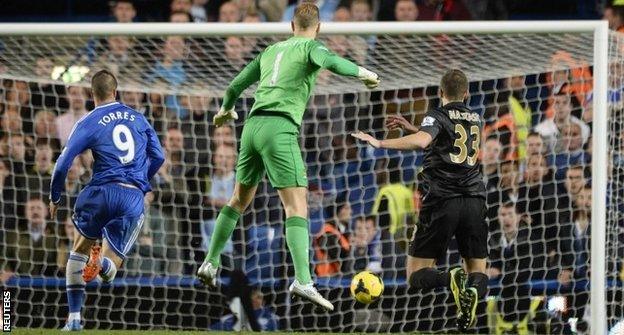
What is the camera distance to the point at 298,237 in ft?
30.8

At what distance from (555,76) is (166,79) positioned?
Result: 3.32 m

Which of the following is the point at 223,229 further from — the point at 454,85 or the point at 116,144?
the point at 454,85

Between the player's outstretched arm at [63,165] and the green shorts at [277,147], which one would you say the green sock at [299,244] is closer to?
the green shorts at [277,147]

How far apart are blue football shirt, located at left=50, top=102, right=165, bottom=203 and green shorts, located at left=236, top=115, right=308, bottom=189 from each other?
3.08ft

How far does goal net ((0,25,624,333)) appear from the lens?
1171cm

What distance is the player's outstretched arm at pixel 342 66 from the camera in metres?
9.02

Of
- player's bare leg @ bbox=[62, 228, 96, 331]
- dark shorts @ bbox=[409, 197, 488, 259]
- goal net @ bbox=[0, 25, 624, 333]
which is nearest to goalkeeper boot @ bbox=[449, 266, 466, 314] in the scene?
dark shorts @ bbox=[409, 197, 488, 259]

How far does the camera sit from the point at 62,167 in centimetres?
974

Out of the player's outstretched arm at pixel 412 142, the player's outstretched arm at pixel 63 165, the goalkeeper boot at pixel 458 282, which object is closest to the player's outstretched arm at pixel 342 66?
the player's outstretched arm at pixel 412 142

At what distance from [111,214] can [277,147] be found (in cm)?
146

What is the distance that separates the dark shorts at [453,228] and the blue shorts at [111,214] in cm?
201

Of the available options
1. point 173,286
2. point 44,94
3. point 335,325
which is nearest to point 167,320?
point 173,286

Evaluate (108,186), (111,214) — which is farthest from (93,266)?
(108,186)

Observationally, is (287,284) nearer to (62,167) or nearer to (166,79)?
(166,79)
